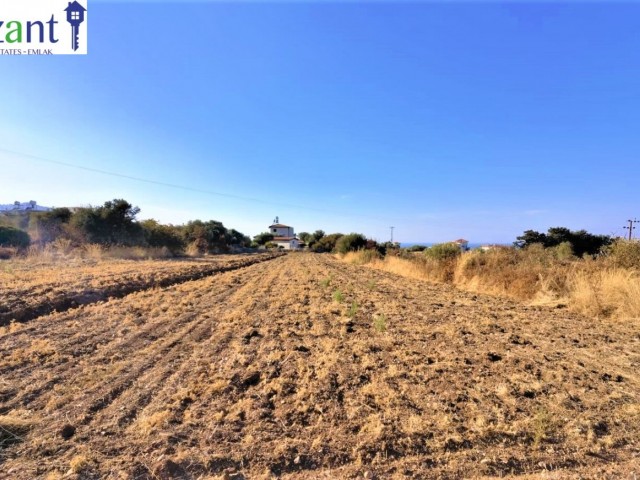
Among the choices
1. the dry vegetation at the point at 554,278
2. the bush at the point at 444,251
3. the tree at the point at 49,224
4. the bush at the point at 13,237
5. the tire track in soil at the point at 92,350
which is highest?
the tree at the point at 49,224

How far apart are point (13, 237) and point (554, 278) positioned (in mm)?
30866

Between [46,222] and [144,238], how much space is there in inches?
250

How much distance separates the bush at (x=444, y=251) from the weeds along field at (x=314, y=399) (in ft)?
27.1

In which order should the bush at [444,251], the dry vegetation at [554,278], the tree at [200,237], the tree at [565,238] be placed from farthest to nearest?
the tree at [200,237] → the tree at [565,238] → the bush at [444,251] → the dry vegetation at [554,278]

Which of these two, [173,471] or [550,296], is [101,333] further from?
[550,296]

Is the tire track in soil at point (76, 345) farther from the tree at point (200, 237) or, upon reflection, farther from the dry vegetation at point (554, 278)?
the tree at point (200, 237)

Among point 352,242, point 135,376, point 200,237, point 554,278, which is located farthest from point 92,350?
point 200,237

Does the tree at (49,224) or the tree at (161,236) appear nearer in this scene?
the tree at (49,224)

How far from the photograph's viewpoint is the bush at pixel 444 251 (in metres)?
14.2

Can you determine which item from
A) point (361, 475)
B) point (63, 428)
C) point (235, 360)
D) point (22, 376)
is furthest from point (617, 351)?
point (22, 376)

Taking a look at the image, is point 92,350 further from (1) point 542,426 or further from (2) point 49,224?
(2) point 49,224

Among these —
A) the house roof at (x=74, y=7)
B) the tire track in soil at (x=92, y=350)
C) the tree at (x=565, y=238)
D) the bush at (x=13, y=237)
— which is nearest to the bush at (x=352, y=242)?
the tree at (x=565, y=238)

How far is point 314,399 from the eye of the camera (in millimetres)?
3135

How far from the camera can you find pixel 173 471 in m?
2.16
